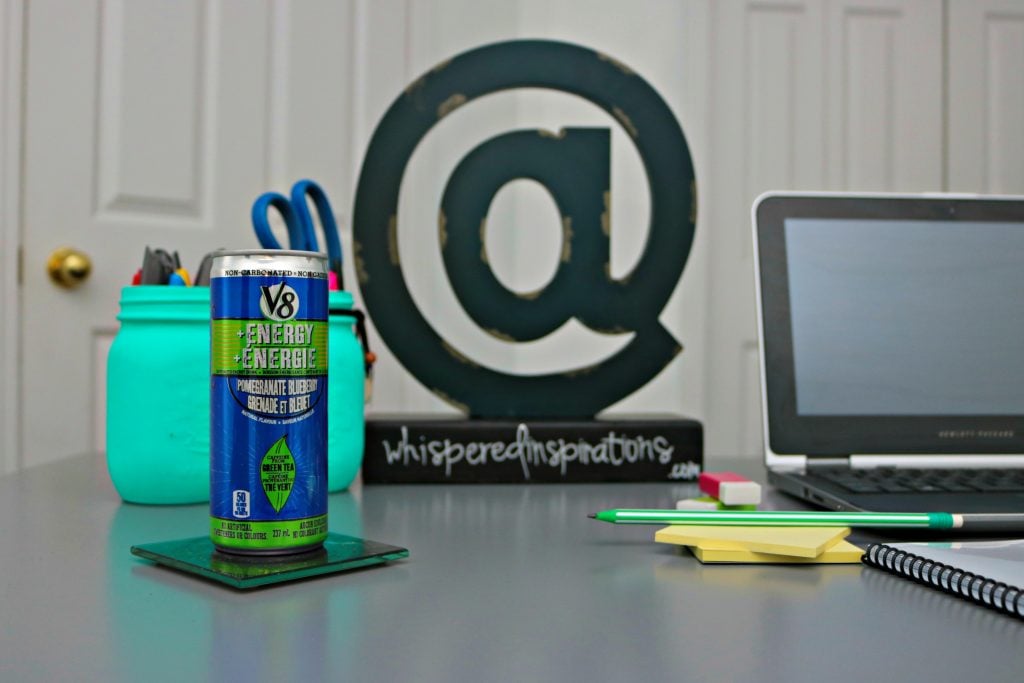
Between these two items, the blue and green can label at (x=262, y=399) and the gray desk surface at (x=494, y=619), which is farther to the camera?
the blue and green can label at (x=262, y=399)

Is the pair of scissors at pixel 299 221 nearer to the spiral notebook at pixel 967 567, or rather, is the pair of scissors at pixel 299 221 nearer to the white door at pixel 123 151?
the spiral notebook at pixel 967 567

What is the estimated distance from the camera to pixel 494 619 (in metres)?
0.37

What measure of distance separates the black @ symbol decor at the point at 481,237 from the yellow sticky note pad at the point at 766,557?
14.2 inches

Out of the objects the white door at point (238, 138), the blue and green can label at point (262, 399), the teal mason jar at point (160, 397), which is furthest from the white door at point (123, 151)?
the blue and green can label at point (262, 399)

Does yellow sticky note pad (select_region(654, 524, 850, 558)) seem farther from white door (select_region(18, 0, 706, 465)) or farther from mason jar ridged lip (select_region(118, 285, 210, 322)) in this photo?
white door (select_region(18, 0, 706, 465))

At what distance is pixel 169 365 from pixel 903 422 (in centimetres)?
59

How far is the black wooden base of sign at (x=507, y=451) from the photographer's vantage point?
744 millimetres

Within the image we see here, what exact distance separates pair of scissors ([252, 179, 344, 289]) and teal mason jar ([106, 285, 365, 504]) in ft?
0.21

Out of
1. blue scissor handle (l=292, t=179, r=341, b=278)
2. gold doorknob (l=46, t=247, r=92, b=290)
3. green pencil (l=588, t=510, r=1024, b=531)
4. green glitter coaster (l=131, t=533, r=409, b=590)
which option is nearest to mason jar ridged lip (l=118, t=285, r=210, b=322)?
blue scissor handle (l=292, t=179, r=341, b=278)

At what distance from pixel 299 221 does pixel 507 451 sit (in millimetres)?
261

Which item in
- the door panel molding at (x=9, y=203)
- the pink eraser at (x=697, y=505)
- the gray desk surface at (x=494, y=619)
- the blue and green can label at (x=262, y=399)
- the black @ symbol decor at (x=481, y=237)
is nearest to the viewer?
the gray desk surface at (x=494, y=619)

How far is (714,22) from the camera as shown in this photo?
203 centimetres

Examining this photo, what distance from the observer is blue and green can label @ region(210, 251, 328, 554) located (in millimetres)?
422

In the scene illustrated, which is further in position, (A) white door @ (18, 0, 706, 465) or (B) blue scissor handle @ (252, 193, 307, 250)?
(A) white door @ (18, 0, 706, 465)
